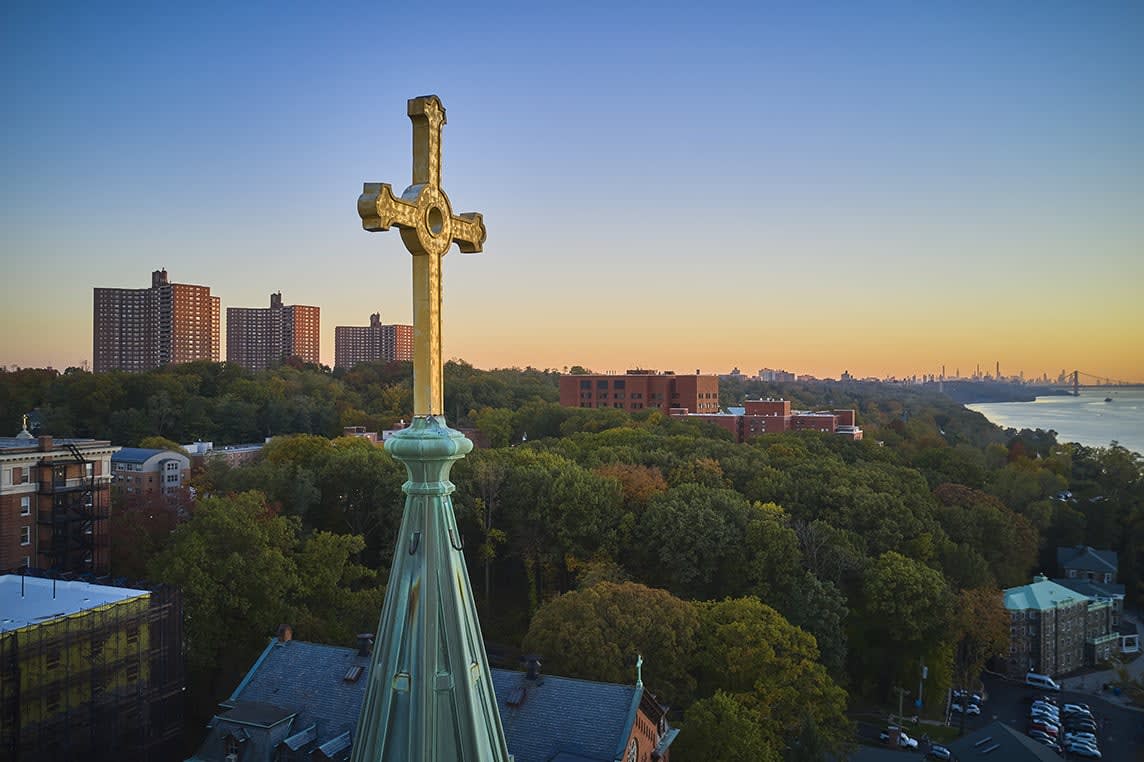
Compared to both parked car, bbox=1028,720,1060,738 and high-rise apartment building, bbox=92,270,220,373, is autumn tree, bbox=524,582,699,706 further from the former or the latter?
high-rise apartment building, bbox=92,270,220,373

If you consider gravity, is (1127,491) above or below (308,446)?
below

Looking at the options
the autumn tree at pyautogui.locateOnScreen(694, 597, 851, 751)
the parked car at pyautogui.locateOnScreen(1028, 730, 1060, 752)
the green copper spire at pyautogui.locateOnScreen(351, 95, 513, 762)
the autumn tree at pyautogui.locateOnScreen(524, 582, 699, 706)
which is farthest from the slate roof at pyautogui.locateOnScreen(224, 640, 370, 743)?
the parked car at pyautogui.locateOnScreen(1028, 730, 1060, 752)

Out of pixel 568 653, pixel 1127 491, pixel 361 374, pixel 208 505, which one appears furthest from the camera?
pixel 361 374

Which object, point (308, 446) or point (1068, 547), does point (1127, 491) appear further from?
point (308, 446)

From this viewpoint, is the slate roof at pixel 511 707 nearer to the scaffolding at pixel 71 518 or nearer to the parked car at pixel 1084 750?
the scaffolding at pixel 71 518

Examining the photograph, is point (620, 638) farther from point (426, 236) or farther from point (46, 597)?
point (426, 236)

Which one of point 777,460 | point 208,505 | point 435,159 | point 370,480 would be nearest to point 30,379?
point 370,480
